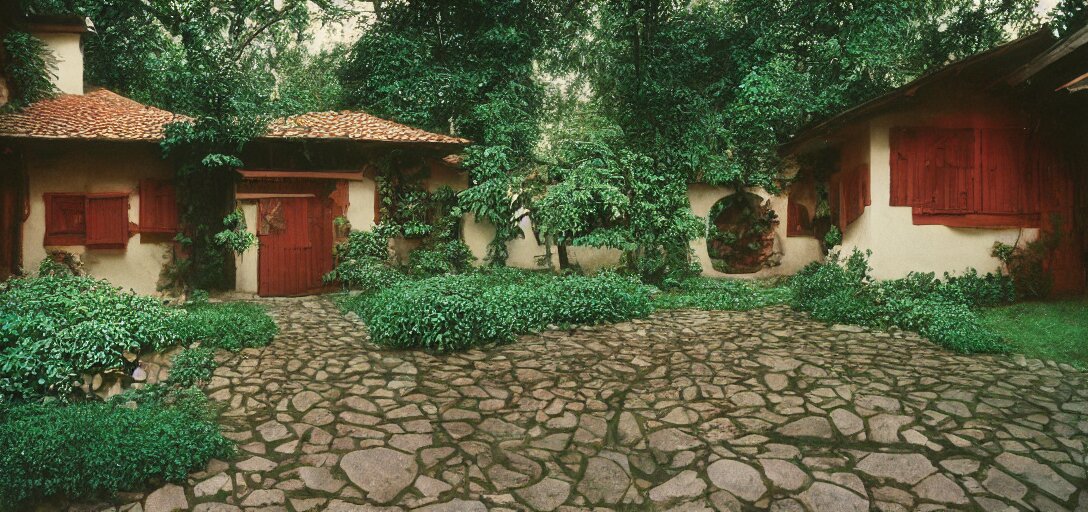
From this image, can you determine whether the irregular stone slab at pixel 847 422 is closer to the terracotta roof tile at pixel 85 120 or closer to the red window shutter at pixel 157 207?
the terracotta roof tile at pixel 85 120

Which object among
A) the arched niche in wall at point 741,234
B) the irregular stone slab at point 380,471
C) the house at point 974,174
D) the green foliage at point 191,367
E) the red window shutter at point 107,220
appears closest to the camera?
the irregular stone slab at point 380,471

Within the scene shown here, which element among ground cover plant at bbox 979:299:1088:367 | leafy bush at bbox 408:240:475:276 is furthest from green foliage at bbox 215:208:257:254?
ground cover plant at bbox 979:299:1088:367

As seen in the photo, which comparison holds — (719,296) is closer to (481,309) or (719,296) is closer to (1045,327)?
(1045,327)

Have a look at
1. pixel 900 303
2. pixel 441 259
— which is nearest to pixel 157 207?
pixel 441 259

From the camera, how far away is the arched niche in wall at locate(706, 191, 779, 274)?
49.6ft

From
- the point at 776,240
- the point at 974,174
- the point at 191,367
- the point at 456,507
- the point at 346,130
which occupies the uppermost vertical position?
the point at 346,130

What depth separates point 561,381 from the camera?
21.3 feet

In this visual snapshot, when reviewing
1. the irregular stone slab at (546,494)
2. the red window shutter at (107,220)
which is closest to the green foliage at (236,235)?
the red window shutter at (107,220)

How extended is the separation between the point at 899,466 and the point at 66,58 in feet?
55.8

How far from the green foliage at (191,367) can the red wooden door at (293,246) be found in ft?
17.7

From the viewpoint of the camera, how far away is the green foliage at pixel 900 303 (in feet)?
24.1

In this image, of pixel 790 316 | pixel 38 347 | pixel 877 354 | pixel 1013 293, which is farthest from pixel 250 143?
pixel 1013 293

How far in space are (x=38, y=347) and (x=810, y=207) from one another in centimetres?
1400

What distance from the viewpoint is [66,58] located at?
13570mm
